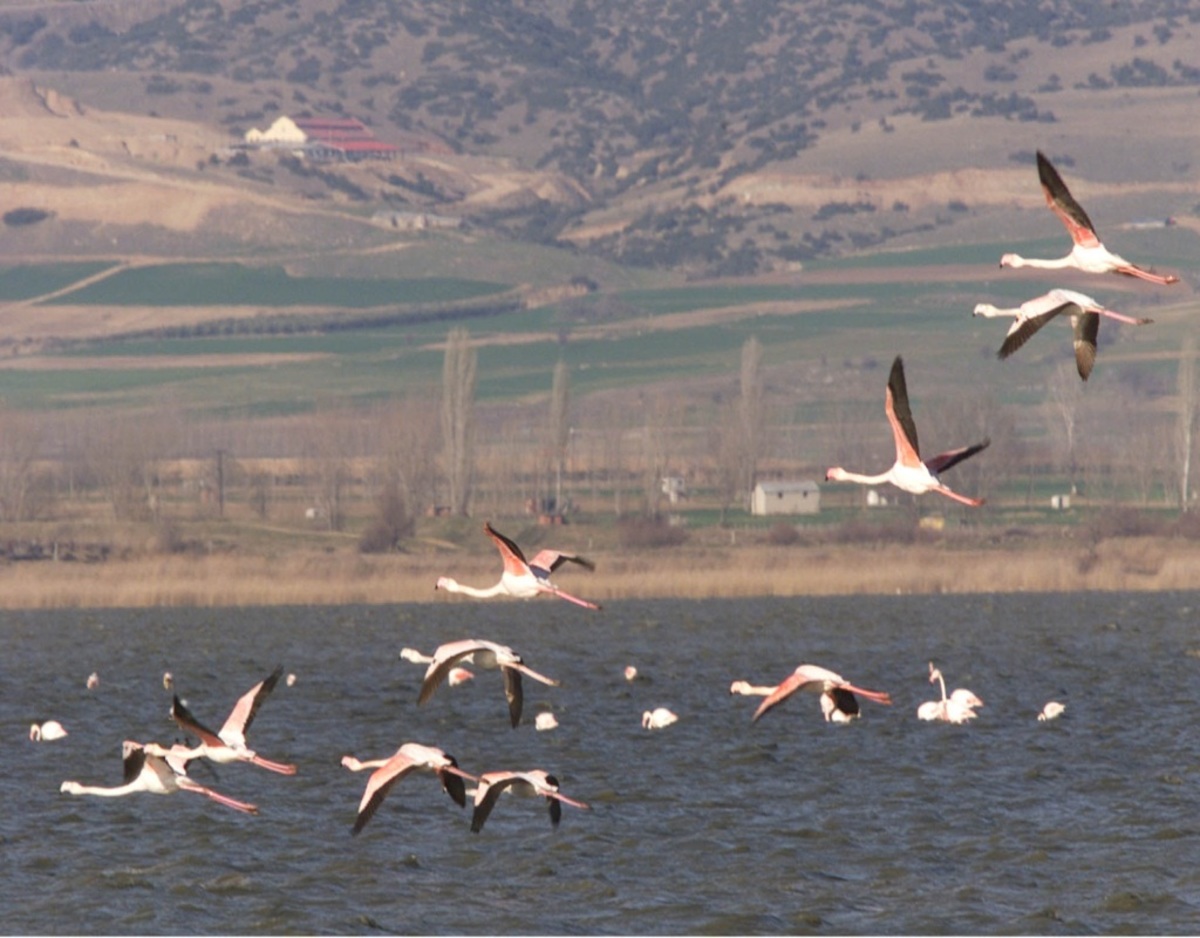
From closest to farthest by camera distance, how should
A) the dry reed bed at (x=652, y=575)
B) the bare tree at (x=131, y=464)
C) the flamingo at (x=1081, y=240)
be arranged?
the flamingo at (x=1081, y=240)
the dry reed bed at (x=652, y=575)
the bare tree at (x=131, y=464)

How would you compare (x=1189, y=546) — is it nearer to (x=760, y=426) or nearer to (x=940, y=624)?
(x=940, y=624)

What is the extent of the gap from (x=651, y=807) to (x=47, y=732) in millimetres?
13843

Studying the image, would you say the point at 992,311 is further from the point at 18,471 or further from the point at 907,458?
the point at 18,471

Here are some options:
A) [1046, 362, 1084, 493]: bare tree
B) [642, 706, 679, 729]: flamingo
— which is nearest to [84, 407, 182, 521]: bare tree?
[1046, 362, 1084, 493]: bare tree

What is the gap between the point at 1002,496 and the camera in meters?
137

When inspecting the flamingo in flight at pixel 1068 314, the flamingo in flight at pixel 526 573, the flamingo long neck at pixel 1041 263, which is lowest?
the flamingo in flight at pixel 526 573

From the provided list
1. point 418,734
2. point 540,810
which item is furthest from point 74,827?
point 418,734

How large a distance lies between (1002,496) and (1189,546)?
33074 millimetres

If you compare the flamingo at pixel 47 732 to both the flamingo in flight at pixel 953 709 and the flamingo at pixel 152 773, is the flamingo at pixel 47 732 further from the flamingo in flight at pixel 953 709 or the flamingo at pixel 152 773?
the flamingo at pixel 152 773

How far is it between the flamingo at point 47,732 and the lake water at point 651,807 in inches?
19.9

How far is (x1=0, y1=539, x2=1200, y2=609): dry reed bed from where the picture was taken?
8725cm

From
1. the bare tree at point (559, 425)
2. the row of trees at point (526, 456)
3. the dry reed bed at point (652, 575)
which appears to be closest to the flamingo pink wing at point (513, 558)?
the dry reed bed at point (652, 575)

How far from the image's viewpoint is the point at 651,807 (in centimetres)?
3578

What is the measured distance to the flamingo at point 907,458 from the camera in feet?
66.1
